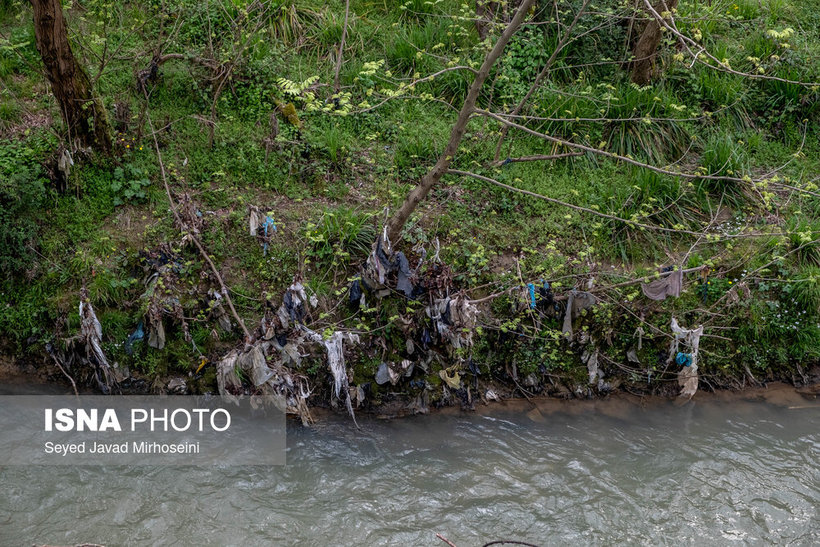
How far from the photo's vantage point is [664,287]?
6.24 m

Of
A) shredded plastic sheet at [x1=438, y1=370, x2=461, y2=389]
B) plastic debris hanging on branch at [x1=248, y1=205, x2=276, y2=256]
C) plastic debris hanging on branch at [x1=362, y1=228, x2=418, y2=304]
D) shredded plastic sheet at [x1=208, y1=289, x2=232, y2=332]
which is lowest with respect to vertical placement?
shredded plastic sheet at [x1=438, y1=370, x2=461, y2=389]

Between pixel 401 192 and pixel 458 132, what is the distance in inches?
70.0

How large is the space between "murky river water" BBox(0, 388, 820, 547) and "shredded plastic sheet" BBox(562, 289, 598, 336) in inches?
30.8

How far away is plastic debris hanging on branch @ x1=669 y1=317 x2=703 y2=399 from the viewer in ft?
20.8

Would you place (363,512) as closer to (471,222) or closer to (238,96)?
(471,222)

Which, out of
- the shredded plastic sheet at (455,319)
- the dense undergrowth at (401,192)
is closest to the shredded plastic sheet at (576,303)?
the dense undergrowth at (401,192)

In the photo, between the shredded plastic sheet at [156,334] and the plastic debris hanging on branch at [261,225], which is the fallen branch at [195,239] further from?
the shredded plastic sheet at [156,334]

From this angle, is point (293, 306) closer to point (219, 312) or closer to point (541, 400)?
point (219, 312)

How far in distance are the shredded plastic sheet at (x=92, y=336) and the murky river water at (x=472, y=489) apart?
2.95 ft

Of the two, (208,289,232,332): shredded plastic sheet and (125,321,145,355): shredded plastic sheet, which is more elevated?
(208,289,232,332): shredded plastic sheet

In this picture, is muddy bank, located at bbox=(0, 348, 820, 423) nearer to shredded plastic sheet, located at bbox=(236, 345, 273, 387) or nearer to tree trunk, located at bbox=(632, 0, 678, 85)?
shredded plastic sheet, located at bbox=(236, 345, 273, 387)

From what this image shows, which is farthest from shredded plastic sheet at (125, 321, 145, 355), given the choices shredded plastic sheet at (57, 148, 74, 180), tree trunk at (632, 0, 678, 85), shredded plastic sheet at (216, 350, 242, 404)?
tree trunk at (632, 0, 678, 85)

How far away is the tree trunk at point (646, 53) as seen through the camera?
7.91 meters

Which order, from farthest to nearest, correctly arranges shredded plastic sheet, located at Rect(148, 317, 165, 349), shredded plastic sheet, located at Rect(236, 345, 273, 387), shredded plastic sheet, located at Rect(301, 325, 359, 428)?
shredded plastic sheet, located at Rect(148, 317, 165, 349)
shredded plastic sheet, located at Rect(301, 325, 359, 428)
shredded plastic sheet, located at Rect(236, 345, 273, 387)
